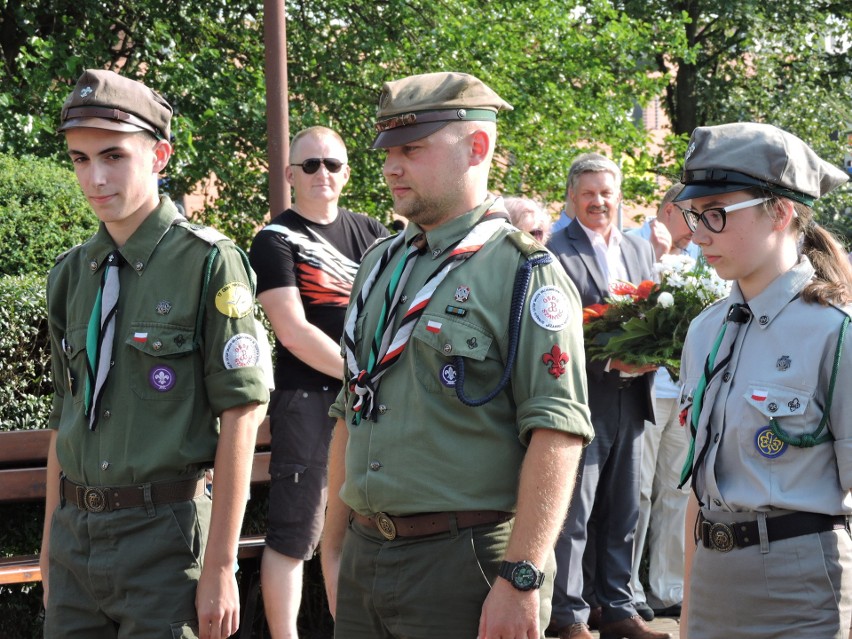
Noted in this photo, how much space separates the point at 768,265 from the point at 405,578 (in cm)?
135

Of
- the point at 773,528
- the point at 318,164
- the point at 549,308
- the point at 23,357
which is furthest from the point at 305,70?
the point at 773,528

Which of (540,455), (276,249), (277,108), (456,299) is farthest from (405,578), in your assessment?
(277,108)

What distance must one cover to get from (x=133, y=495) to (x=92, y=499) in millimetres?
140

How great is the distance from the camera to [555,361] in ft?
10.2

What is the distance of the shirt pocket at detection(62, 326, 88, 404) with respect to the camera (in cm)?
364

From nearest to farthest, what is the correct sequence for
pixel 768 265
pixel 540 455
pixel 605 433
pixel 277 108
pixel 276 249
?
pixel 540 455 → pixel 768 265 → pixel 276 249 → pixel 605 433 → pixel 277 108

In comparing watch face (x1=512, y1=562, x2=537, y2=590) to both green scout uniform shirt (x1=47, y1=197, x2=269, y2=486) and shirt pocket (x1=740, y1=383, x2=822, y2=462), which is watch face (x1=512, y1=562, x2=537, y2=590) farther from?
green scout uniform shirt (x1=47, y1=197, x2=269, y2=486)

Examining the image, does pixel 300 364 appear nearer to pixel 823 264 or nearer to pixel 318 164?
pixel 318 164

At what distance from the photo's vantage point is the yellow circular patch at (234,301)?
3.59 meters

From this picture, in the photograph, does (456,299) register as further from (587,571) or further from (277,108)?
(277,108)

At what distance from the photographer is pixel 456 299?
322 cm

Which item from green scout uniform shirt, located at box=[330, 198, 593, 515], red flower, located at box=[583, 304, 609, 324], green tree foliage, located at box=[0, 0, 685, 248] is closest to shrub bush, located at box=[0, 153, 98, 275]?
green tree foliage, located at box=[0, 0, 685, 248]

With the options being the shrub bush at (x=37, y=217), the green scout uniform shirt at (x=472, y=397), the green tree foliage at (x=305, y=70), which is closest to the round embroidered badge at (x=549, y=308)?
the green scout uniform shirt at (x=472, y=397)

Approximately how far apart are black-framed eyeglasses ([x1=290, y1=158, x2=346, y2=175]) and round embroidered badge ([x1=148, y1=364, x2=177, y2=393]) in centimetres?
251
